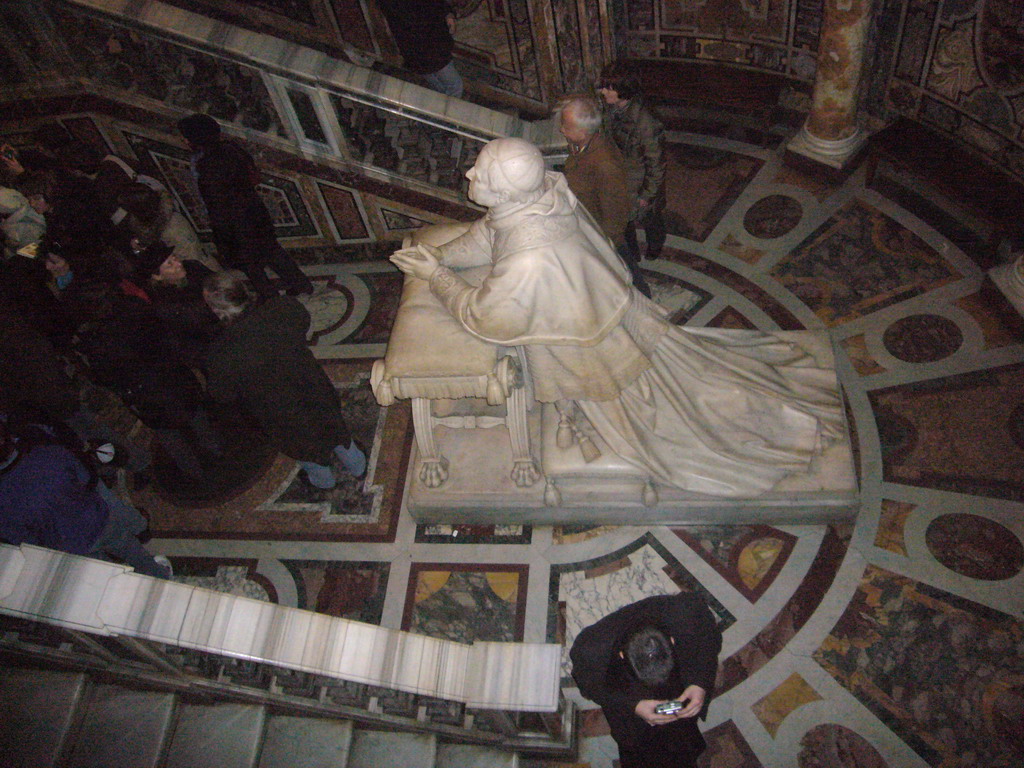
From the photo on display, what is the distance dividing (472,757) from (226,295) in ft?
→ 7.75

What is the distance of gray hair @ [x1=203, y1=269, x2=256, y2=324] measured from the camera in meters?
3.34

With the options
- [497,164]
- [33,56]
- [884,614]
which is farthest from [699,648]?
[33,56]

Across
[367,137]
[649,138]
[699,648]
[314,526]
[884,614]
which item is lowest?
[699,648]

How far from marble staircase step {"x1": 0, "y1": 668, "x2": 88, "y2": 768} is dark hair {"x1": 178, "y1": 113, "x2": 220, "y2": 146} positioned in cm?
294

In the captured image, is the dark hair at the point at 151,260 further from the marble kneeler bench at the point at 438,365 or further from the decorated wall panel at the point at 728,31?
the decorated wall panel at the point at 728,31

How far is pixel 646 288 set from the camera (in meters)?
4.80

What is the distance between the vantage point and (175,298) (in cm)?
407

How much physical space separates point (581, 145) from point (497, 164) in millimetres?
1365

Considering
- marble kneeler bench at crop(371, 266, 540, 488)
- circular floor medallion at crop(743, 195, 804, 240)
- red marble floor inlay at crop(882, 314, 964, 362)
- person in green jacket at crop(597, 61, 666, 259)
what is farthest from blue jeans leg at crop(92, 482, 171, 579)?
red marble floor inlay at crop(882, 314, 964, 362)

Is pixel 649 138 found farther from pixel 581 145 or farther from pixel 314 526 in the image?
pixel 314 526

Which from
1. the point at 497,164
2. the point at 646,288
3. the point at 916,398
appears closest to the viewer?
the point at 497,164

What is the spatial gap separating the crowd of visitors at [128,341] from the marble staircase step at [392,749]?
153cm

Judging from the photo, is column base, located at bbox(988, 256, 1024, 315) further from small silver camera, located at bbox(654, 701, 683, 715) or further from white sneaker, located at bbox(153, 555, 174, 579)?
white sneaker, located at bbox(153, 555, 174, 579)

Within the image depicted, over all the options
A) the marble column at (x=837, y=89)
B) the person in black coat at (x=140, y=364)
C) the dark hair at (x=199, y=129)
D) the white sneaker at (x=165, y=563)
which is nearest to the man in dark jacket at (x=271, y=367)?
the person in black coat at (x=140, y=364)
